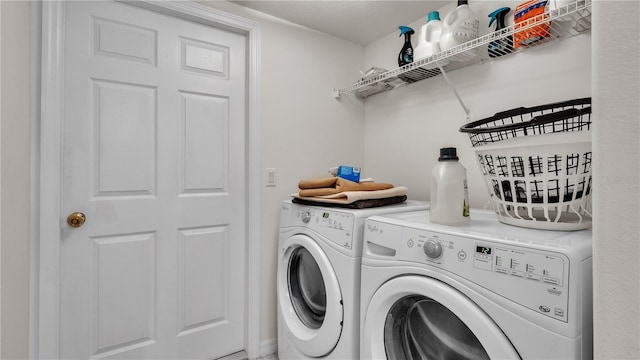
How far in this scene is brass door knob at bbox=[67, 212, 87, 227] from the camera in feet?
4.52

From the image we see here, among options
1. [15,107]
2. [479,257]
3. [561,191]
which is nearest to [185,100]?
[15,107]

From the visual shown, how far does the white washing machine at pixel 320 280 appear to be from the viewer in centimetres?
124

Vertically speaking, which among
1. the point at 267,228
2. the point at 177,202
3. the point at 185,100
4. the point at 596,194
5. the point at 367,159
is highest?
the point at 185,100

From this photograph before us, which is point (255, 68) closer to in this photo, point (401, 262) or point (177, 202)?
point (177, 202)

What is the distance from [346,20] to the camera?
1.93 m

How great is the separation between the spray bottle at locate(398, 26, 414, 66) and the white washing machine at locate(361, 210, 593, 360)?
1046mm

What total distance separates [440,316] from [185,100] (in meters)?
1.61

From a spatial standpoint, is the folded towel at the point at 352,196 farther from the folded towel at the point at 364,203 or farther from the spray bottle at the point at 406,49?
the spray bottle at the point at 406,49

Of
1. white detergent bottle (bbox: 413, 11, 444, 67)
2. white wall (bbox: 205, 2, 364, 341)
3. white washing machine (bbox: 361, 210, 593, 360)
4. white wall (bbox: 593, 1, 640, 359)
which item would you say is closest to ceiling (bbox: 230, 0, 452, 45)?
white wall (bbox: 205, 2, 364, 341)

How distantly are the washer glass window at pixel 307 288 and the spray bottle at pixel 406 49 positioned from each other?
1.26 meters

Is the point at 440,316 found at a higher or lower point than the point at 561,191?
lower

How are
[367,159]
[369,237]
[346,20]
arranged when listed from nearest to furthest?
1. [369,237]
2. [346,20]
3. [367,159]

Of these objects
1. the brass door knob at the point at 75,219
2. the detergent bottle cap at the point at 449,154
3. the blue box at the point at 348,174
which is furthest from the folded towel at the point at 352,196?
the brass door knob at the point at 75,219

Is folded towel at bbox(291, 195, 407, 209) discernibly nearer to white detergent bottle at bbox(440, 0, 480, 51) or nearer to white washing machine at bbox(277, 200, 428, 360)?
white washing machine at bbox(277, 200, 428, 360)
